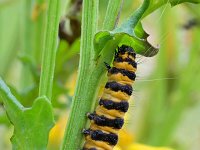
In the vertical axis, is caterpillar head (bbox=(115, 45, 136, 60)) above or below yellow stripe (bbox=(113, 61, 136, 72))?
above

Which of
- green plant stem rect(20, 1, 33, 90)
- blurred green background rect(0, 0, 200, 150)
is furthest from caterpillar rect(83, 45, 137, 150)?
green plant stem rect(20, 1, 33, 90)

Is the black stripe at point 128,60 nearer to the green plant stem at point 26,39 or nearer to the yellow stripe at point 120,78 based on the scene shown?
the yellow stripe at point 120,78

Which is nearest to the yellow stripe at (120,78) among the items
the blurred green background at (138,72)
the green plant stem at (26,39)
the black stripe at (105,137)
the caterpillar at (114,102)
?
the caterpillar at (114,102)

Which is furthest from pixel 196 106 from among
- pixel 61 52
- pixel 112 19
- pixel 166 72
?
pixel 112 19

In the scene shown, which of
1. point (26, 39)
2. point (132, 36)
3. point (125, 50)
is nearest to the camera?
point (132, 36)

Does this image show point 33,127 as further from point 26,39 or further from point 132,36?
point 26,39

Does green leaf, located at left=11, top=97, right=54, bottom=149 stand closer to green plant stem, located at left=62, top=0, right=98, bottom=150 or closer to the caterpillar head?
green plant stem, located at left=62, top=0, right=98, bottom=150

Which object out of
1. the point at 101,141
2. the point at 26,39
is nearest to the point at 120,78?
the point at 101,141
